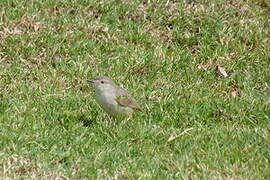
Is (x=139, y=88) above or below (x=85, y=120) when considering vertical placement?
below

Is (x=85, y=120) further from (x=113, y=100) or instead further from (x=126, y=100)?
(x=126, y=100)

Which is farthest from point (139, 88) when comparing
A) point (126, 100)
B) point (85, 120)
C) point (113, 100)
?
point (85, 120)

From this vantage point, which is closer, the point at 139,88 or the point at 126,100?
the point at 126,100

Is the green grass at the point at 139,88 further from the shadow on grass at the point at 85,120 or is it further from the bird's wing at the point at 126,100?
the bird's wing at the point at 126,100

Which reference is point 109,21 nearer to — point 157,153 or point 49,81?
point 49,81

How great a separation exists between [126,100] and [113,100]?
0.18 metres

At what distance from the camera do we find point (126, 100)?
901 cm

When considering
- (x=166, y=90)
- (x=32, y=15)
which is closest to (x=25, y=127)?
(x=166, y=90)

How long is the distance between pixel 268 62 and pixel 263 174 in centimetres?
398

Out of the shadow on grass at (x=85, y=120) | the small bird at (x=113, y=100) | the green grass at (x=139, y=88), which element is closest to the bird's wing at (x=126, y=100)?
the small bird at (x=113, y=100)

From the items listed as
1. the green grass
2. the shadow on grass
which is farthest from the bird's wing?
the shadow on grass

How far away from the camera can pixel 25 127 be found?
332 inches

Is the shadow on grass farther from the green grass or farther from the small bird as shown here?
the small bird

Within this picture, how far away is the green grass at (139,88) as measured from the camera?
7.66 m
